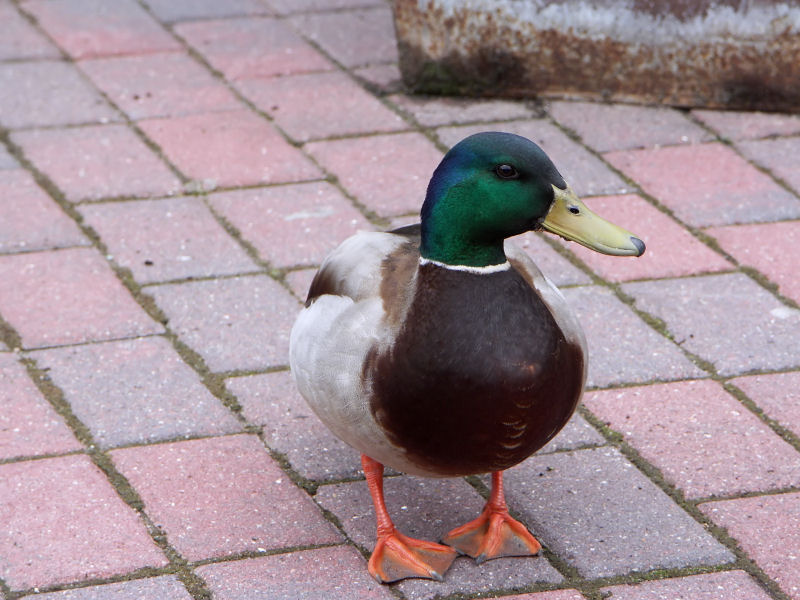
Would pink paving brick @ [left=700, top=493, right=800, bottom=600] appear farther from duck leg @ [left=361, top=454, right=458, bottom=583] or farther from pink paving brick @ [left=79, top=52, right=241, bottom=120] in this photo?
pink paving brick @ [left=79, top=52, right=241, bottom=120]

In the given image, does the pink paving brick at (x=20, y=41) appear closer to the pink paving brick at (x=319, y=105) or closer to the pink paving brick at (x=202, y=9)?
the pink paving brick at (x=202, y=9)

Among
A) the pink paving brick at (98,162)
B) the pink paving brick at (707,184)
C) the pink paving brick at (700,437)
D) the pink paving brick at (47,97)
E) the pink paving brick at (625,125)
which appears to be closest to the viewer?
the pink paving brick at (700,437)

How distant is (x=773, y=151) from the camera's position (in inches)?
187

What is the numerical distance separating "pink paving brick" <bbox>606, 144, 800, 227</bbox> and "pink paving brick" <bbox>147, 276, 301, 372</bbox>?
4.69 feet

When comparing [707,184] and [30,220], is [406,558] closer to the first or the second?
[30,220]

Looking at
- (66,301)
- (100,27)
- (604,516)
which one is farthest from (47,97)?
(604,516)

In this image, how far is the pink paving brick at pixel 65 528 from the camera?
2824 mm

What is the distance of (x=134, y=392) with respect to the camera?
3.47 metres

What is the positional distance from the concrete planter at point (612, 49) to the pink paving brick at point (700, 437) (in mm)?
1850

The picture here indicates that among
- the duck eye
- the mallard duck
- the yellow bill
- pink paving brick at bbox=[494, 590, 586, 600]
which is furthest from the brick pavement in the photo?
the duck eye

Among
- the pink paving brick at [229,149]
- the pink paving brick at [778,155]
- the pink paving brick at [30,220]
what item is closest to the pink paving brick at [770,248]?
the pink paving brick at [778,155]

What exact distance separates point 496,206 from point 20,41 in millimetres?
3544

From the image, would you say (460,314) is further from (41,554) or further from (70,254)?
(70,254)

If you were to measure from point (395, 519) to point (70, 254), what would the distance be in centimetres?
159
